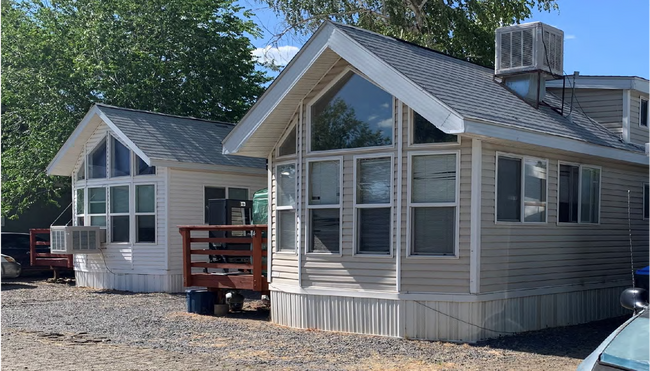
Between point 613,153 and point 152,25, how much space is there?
17524mm

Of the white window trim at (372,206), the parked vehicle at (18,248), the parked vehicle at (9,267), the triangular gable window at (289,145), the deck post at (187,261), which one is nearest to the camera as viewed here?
the white window trim at (372,206)

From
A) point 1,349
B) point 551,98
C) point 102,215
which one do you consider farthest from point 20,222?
point 551,98

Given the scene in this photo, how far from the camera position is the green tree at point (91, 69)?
78.8 ft

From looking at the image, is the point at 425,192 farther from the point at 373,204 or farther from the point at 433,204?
the point at 373,204

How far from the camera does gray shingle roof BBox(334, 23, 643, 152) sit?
10398mm

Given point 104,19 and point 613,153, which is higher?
point 104,19

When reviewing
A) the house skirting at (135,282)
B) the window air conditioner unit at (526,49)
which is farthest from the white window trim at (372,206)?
the house skirting at (135,282)

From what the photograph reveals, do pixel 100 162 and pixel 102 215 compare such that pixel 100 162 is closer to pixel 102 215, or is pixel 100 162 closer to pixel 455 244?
pixel 102 215

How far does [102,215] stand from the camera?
18.8 metres

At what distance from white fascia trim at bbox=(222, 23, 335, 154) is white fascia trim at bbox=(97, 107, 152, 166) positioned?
17.5 feet

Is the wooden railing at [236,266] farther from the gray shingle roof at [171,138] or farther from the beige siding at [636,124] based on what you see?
the beige siding at [636,124]

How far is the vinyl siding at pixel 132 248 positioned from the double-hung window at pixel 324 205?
6859mm

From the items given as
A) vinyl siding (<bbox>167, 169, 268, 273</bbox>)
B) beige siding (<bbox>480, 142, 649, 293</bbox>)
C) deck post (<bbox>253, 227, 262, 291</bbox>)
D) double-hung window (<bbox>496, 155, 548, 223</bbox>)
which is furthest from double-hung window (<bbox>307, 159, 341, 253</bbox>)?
vinyl siding (<bbox>167, 169, 268, 273</bbox>)

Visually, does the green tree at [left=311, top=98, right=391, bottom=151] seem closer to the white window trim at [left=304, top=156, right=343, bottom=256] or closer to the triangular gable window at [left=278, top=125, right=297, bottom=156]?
the white window trim at [left=304, top=156, right=343, bottom=256]
